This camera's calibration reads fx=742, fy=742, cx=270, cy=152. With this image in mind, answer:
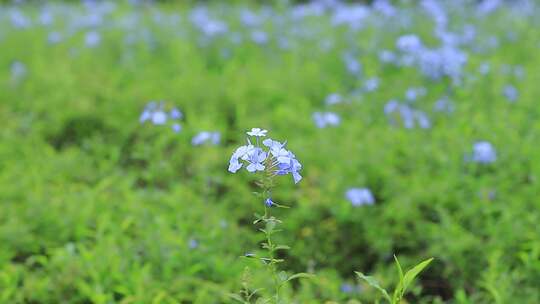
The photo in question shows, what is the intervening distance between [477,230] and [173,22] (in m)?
3.91

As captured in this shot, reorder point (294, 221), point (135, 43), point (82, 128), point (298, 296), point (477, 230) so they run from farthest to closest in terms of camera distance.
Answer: point (135, 43), point (82, 128), point (294, 221), point (477, 230), point (298, 296)

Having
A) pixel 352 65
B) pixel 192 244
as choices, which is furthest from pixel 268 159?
pixel 352 65

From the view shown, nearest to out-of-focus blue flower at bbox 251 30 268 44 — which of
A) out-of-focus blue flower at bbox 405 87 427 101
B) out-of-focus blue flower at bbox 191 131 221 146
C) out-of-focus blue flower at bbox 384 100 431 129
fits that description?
out-of-focus blue flower at bbox 405 87 427 101

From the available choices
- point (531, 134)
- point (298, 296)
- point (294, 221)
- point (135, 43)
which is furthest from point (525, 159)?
point (135, 43)

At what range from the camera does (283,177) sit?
11.7 ft

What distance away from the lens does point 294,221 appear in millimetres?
3293

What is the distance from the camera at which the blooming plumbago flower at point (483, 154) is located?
3.27m

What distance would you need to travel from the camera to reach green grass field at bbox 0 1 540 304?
2795mm

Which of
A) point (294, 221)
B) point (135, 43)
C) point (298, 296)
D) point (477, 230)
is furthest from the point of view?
point (135, 43)

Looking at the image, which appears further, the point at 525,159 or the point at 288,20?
the point at 288,20

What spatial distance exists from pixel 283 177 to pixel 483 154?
3.07 feet

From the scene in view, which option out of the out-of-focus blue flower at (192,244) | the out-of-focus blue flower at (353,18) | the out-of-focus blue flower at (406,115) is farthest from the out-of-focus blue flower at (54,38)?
the out-of-focus blue flower at (192,244)

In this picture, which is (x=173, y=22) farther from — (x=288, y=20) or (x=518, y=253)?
(x=518, y=253)

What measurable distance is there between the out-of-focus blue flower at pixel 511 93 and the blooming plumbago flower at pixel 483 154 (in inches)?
35.1
